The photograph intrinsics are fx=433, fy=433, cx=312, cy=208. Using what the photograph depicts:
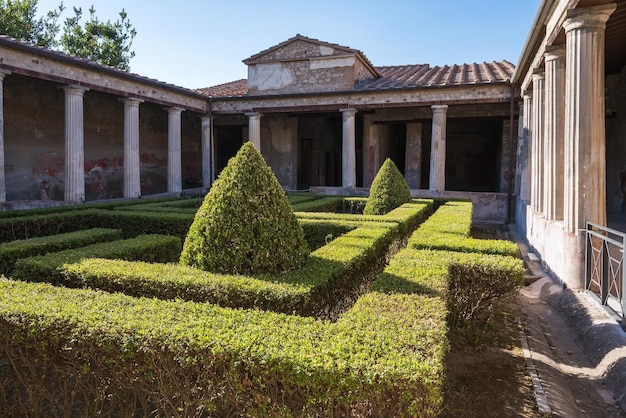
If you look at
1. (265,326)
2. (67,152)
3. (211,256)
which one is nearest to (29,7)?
(67,152)

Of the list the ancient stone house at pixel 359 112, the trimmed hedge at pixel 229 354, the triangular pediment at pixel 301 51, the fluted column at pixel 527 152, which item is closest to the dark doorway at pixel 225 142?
the ancient stone house at pixel 359 112

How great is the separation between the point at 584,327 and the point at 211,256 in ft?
12.7

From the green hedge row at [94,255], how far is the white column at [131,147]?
8.81 metres

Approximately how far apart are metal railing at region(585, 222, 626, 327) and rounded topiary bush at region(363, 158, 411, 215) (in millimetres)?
4514

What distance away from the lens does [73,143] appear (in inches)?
460

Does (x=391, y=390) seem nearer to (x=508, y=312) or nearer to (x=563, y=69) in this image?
(x=508, y=312)

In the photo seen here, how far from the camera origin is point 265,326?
246cm

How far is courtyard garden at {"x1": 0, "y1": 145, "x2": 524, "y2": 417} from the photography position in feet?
6.76

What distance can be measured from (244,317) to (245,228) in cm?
140

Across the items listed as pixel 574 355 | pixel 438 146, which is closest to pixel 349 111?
pixel 438 146

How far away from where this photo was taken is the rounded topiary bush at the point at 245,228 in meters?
3.87

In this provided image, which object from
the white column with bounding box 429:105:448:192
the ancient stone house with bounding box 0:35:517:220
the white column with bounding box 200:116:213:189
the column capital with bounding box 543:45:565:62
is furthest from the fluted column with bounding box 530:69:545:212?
the white column with bounding box 200:116:213:189

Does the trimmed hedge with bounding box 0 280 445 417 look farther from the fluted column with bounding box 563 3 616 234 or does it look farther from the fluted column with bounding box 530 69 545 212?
the fluted column with bounding box 530 69 545 212

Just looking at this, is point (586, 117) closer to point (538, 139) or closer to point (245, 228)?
point (538, 139)
